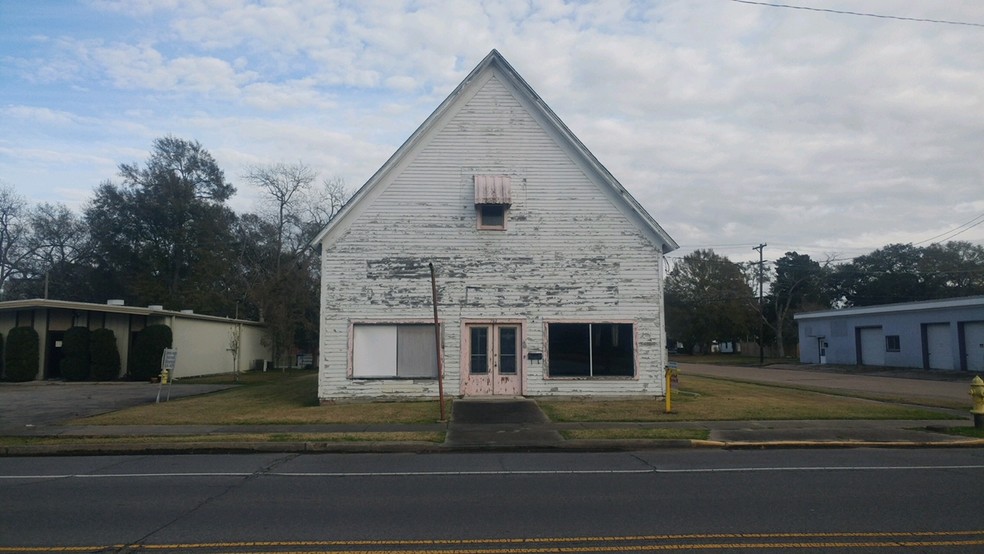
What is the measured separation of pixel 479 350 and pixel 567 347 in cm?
248

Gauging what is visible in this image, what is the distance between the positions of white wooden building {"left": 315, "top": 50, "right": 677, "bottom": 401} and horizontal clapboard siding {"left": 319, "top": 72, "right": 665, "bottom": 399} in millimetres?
35

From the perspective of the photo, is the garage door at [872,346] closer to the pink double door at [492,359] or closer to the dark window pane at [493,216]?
the pink double door at [492,359]

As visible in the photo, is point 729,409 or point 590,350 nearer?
point 729,409

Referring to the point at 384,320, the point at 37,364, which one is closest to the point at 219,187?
the point at 37,364

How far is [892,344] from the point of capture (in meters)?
44.9

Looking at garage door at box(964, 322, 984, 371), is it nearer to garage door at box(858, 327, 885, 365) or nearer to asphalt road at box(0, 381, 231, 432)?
garage door at box(858, 327, 885, 365)

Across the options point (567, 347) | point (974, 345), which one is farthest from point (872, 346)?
point (567, 347)

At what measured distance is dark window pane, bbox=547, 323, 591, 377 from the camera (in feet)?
68.7

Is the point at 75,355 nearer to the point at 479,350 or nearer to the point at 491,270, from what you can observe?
the point at 479,350

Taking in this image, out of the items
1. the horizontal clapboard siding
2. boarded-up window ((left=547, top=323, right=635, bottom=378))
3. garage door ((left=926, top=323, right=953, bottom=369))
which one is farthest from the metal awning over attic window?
garage door ((left=926, top=323, right=953, bottom=369))

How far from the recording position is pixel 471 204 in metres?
21.1

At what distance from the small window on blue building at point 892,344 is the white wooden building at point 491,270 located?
30101 millimetres

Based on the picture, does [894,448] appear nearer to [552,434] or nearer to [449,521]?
[552,434]

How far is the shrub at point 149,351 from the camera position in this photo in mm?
34438
